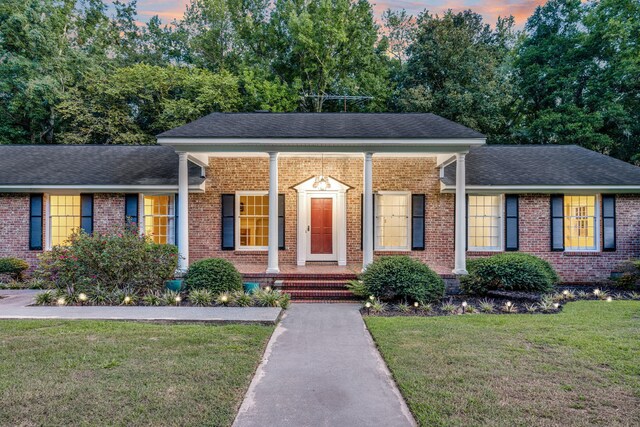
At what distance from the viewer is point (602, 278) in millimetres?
11766

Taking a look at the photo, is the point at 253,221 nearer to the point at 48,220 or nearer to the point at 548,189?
the point at 48,220

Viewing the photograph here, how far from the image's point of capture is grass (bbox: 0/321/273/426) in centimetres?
350

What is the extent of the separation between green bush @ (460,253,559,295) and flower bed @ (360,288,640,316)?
0.67 feet

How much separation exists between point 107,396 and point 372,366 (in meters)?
2.96

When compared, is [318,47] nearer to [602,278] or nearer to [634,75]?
[634,75]

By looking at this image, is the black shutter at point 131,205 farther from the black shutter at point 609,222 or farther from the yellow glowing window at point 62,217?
the black shutter at point 609,222

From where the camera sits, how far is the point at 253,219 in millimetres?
12438

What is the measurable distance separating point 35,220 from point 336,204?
914 cm

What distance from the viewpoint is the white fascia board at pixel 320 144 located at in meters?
9.77

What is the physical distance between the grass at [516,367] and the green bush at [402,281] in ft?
3.78

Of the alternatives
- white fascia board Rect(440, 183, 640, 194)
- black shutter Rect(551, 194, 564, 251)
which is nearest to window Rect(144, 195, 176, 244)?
white fascia board Rect(440, 183, 640, 194)

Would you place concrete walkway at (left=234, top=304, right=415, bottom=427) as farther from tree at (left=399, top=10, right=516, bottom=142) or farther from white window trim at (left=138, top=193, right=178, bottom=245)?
tree at (left=399, top=10, right=516, bottom=142)

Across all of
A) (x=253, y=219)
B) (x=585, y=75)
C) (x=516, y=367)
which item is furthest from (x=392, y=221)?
(x=585, y=75)

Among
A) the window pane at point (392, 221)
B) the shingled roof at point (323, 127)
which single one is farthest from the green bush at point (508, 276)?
the shingled roof at point (323, 127)
